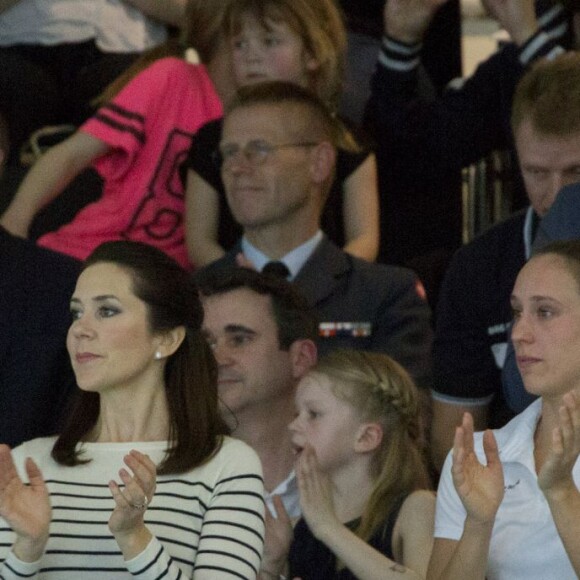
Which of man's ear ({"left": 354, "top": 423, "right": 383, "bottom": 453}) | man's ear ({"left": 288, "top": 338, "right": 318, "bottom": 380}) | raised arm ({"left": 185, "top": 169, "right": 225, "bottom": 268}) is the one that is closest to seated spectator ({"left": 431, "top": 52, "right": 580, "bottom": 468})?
man's ear ({"left": 288, "top": 338, "right": 318, "bottom": 380})

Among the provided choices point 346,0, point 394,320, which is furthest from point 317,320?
point 346,0

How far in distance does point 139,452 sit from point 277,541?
0.63m

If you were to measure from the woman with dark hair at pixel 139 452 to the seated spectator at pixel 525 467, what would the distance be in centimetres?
38

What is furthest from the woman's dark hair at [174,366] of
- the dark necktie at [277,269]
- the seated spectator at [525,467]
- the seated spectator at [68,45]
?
the seated spectator at [68,45]

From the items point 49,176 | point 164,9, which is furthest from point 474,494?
point 164,9

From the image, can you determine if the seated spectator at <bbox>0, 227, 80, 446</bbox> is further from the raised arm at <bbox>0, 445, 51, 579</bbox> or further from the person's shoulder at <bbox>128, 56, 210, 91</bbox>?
the person's shoulder at <bbox>128, 56, 210, 91</bbox>

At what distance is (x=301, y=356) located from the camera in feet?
13.3

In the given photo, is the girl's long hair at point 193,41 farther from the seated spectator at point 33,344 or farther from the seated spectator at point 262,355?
the seated spectator at point 33,344

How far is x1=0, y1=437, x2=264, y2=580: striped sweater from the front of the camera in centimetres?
316

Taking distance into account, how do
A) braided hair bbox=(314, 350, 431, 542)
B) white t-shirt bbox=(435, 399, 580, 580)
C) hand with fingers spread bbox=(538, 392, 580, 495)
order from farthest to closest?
braided hair bbox=(314, 350, 431, 542), white t-shirt bbox=(435, 399, 580, 580), hand with fingers spread bbox=(538, 392, 580, 495)

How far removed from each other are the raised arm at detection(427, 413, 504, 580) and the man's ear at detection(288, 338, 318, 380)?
1.06 metres

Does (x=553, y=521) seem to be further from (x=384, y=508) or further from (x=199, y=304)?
(x=199, y=304)

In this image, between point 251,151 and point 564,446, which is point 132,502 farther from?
point 251,151

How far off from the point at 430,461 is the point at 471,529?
3.79 feet
